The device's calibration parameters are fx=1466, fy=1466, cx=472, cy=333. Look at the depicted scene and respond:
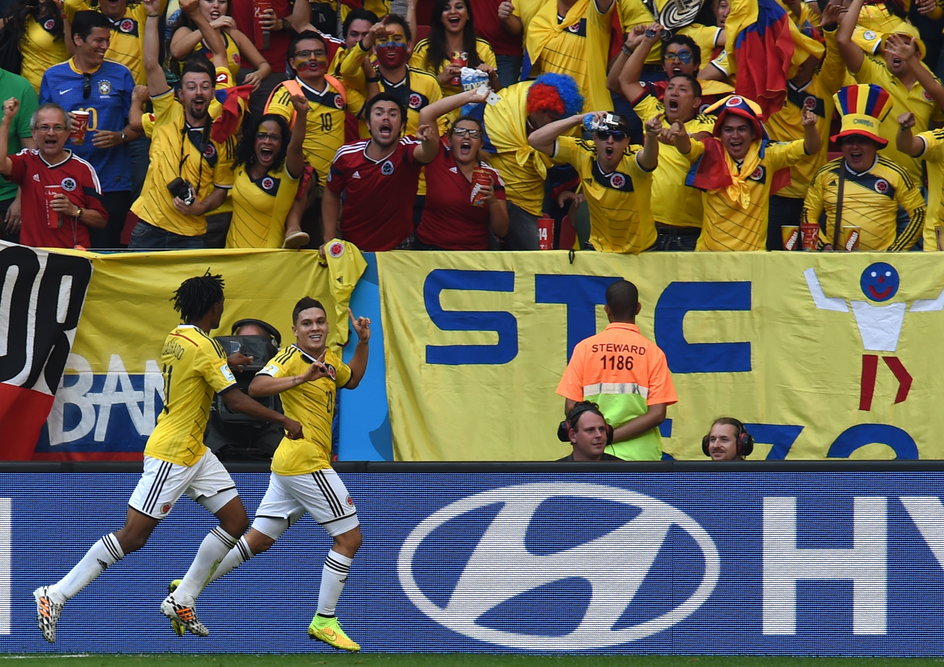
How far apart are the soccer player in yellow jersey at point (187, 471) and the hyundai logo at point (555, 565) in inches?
37.5

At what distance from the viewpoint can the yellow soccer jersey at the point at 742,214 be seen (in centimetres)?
949

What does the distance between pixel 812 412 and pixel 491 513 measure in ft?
9.35

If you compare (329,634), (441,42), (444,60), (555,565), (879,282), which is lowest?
(329,634)

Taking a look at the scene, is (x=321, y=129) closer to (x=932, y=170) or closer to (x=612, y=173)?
(x=612, y=173)

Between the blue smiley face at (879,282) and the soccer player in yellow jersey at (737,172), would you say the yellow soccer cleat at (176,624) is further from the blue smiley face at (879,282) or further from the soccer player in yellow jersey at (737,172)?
the blue smiley face at (879,282)

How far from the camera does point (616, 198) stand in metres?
9.17

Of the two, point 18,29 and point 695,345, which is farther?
point 18,29

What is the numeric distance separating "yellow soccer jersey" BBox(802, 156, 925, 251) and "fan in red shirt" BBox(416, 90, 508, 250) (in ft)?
6.94

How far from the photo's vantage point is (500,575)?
7.29 m

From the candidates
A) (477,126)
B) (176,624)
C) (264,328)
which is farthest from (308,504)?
(477,126)

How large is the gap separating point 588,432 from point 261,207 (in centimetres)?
321

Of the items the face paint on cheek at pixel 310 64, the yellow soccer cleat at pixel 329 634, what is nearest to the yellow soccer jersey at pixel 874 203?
the face paint on cheek at pixel 310 64

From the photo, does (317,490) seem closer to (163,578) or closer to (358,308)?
(163,578)

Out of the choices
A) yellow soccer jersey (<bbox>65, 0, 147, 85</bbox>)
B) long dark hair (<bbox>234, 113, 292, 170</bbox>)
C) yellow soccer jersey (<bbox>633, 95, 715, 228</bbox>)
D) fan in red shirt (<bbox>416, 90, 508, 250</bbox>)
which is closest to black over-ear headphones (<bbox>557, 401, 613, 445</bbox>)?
fan in red shirt (<bbox>416, 90, 508, 250</bbox>)
